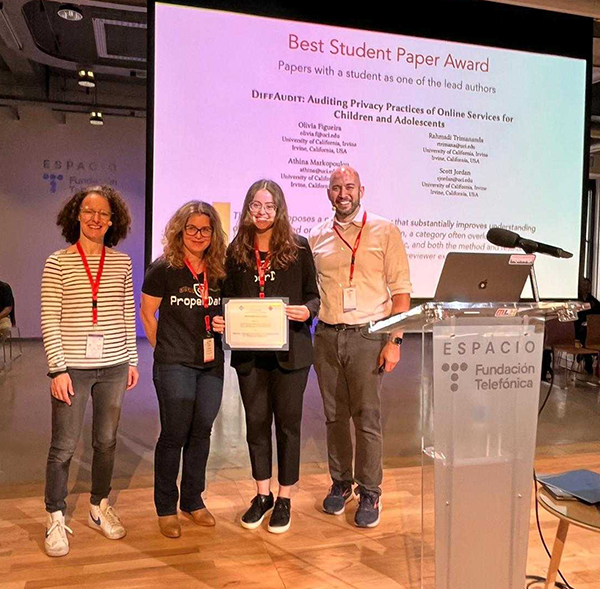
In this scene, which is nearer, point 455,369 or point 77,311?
point 455,369

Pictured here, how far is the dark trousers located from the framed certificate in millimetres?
191

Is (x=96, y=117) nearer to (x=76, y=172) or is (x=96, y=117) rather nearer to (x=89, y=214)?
(x=76, y=172)

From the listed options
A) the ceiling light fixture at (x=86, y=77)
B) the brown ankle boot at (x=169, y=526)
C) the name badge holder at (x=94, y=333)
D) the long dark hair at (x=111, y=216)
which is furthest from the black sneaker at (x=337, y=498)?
the ceiling light fixture at (x=86, y=77)

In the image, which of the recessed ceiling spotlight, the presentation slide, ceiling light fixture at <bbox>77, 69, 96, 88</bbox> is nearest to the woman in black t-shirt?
the presentation slide

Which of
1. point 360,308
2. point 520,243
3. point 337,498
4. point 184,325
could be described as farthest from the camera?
point 337,498

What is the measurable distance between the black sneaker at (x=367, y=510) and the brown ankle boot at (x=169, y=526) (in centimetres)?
85

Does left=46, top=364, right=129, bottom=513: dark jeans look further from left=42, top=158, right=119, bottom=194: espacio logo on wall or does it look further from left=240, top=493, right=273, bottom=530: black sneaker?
left=42, top=158, right=119, bottom=194: espacio logo on wall

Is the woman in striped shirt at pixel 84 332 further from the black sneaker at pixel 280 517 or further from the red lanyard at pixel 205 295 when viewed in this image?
the black sneaker at pixel 280 517

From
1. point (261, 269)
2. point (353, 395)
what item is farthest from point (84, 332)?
point (353, 395)

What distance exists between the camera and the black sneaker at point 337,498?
283 cm

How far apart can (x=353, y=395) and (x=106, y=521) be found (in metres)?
1.29

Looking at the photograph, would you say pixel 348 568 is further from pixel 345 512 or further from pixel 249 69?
pixel 249 69

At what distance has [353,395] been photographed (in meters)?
2.75

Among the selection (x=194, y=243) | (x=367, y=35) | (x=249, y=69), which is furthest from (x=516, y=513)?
(x=367, y=35)
